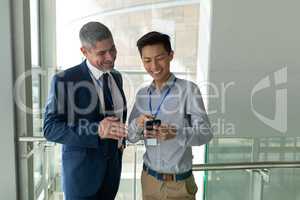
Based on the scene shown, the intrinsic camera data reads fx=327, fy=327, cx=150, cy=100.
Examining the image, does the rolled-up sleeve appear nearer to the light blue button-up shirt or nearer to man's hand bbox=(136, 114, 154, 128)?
the light blue button-up shirt

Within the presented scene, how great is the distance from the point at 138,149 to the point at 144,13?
1087 mm

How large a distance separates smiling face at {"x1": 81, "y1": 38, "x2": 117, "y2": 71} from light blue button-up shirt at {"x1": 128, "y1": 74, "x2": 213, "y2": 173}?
28 centimetres

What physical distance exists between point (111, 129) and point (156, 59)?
38cm

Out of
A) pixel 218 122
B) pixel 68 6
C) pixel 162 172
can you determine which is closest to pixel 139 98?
pixel 162 172

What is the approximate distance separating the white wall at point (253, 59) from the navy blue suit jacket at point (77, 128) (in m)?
1.24

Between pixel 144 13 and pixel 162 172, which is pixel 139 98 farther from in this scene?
pixel 144 13

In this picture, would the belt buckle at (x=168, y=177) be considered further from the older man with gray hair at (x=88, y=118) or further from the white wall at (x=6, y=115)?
the white wall at (x=6, y=115)

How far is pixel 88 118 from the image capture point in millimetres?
1550

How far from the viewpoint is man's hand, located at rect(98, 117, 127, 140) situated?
4.86 feet

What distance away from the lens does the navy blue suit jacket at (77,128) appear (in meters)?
1.52

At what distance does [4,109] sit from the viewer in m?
1.94

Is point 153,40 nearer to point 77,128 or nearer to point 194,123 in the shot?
point 194,123

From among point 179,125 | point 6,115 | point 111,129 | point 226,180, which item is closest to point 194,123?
point 179,125

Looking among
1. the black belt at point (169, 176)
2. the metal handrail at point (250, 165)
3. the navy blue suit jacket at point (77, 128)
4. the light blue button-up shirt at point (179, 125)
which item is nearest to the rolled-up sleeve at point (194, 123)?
the light blue button-up shirt at point (179, 125)
